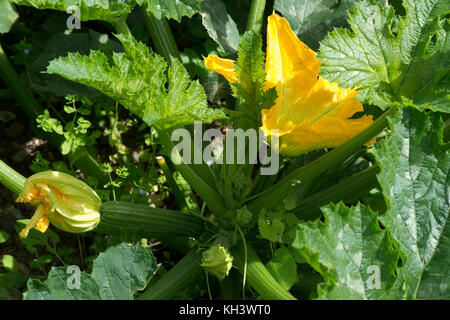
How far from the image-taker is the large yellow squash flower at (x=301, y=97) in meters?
1.80

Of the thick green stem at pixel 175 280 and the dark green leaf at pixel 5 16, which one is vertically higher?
the dark green leaf at pixel 5 16

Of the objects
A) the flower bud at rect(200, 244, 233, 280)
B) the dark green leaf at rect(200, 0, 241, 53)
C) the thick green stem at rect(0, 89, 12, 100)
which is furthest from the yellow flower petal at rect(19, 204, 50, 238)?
the thick green stem at rect(0, 89, 12, 100)

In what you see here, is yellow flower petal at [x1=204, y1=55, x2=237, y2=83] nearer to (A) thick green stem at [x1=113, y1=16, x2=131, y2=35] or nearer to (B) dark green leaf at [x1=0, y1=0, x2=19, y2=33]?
(A) thick green stem at [x1=113, y1=16, x2=131, y2=35]

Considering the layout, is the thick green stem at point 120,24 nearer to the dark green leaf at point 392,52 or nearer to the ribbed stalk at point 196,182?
the ribbed stalk at point 196,182

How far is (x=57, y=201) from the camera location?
1766mm

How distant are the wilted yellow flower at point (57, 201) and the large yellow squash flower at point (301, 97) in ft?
1.86

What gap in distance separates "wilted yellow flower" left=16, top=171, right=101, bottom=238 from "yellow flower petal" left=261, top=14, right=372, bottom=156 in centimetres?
63

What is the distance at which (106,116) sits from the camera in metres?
2.72

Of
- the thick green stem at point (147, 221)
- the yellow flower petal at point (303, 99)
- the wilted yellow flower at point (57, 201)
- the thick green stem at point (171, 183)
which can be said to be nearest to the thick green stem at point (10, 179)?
the wilted yellow flower at point (57, 201)

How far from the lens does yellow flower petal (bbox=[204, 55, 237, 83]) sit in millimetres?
1840

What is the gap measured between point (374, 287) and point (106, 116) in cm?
162

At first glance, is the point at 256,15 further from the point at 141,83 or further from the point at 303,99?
the point at 141,83
